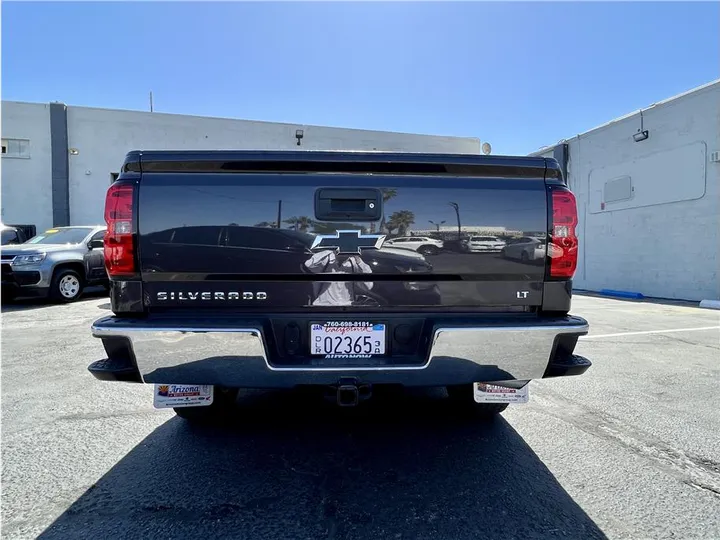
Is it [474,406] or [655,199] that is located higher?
[655,199]

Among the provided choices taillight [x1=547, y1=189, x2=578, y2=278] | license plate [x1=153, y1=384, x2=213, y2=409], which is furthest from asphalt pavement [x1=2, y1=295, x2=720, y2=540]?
taillight [x1=547, y1=189, x2=578, y2=278]

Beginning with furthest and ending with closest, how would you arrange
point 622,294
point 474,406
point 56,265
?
point 622,294 < point 56,265 < point 474,406

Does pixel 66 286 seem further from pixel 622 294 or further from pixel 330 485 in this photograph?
pixel 622 294

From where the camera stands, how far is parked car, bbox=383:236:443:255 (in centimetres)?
216

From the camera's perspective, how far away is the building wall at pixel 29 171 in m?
15.4

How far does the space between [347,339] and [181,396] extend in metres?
1.17

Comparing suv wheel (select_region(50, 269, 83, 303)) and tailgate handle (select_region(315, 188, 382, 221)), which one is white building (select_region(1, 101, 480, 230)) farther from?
tailgate handle (select_region(315, 188, 382, 221))

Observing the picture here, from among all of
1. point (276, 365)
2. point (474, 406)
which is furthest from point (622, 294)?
point (276, 365)

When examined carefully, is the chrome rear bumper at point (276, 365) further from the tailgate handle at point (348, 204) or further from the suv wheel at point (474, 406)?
the suv wheel at point (474, 406)

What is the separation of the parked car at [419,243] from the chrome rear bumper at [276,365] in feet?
1.36

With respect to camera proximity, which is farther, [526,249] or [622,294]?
[622,294]

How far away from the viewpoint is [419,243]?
2160mm

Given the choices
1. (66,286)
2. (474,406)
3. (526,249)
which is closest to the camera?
(526,249)

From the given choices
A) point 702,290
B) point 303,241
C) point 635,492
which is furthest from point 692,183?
point 303,241
